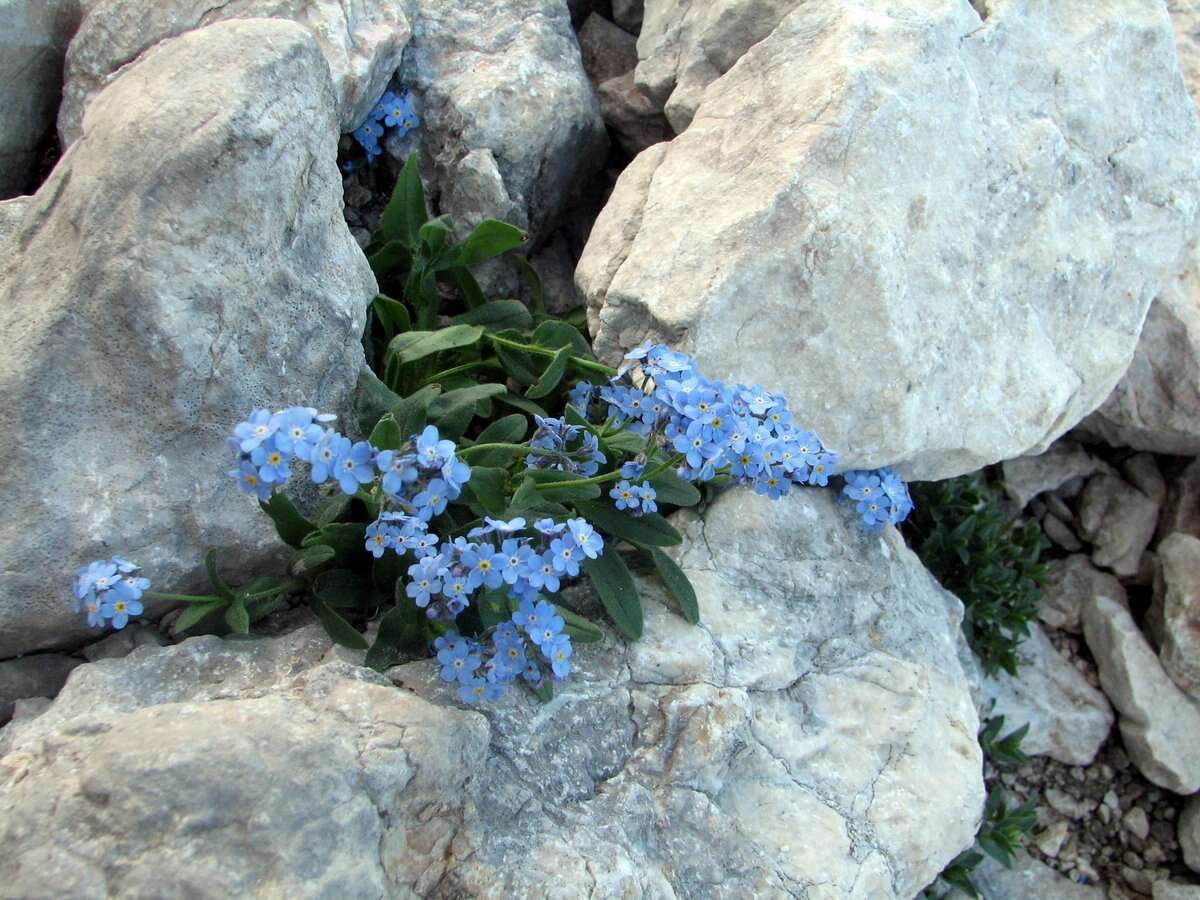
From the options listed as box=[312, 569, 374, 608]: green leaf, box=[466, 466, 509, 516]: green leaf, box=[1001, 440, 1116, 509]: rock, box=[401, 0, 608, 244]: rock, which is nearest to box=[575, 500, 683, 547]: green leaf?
box=[466, 466, 509, 516]: green leaf

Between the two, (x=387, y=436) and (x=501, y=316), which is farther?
(x=501, y=316)

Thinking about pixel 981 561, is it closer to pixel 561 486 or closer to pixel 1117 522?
pixel 1117 522

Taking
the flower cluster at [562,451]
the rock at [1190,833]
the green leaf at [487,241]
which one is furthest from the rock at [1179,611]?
the green leaf at [487,241]

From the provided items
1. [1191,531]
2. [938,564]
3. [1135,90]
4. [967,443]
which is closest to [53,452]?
[967,443]

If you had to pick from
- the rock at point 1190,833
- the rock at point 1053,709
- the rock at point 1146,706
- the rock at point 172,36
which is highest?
the rock at point 172,36

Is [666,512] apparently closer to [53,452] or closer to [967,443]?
[967,443]

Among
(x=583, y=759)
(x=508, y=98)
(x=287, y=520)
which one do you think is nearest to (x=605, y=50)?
(x=508, y=98)

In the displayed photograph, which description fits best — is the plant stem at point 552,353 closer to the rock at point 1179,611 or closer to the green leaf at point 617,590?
the green leaf at point 617,590
